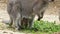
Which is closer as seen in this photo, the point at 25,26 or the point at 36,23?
the point at 25,26

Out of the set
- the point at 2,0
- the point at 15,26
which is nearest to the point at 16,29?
the point at 15,26

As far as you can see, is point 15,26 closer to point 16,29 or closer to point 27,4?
point 16,29

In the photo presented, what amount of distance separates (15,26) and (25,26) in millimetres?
351

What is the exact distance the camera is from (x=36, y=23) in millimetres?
9219

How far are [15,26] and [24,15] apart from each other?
1.54ft

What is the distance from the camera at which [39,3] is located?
8.28 metres

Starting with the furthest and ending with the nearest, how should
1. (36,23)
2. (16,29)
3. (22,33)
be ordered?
(36,23)
(16,29)
(22,33)

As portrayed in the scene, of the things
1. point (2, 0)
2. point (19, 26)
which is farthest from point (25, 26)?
point (2, 0)

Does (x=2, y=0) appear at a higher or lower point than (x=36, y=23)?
higher

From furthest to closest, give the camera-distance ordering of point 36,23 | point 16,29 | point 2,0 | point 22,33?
point 2,0 → point 36,23 → point 16,29 → point 22,33

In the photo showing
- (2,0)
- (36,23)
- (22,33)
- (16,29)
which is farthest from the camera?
(2,0)

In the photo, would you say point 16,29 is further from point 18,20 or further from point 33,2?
point 33,2

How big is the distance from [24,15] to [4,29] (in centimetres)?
81

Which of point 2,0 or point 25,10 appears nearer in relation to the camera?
point 25,10
